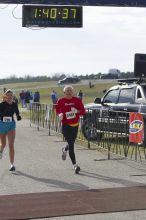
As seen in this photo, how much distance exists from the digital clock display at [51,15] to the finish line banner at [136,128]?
5417 millimetres

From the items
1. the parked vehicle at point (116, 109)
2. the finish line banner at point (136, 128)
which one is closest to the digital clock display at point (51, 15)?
the parked vehicle at point (116, 109)

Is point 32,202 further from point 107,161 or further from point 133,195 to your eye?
point 107,161

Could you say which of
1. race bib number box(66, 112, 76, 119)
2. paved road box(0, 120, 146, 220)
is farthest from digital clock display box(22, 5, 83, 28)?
race bib number box(66, 112, 76, 119)

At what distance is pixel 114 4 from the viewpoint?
18672mm

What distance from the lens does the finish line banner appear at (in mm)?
13672

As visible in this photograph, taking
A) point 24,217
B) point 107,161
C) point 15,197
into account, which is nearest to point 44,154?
point 107,161

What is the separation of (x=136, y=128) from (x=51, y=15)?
19.4 ft

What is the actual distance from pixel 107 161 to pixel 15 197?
16.5 ft

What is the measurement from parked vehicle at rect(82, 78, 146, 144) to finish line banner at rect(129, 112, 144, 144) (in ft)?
1.45

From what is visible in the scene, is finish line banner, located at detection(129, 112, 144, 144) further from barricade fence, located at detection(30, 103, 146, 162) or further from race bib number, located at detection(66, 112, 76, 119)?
race bib number, located at detection(66, 112, 76, 119)

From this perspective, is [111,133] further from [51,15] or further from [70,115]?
[51,15]

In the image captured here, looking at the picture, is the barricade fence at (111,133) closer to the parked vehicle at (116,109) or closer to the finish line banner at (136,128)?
the parked vehicle at (116,109)

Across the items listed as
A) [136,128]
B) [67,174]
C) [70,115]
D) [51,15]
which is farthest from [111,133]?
[51,15]

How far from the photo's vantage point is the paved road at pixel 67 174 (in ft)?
33.9
